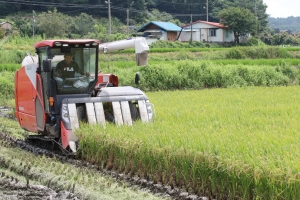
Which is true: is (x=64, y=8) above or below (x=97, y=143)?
above

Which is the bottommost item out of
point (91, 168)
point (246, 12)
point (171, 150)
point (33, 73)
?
point (91, 168)

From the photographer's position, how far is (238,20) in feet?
189

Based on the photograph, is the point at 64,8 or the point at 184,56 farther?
the point at 64,8

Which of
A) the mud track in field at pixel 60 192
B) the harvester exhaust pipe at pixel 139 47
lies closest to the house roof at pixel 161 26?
the harvester exhaust pipe at pixel 139 47

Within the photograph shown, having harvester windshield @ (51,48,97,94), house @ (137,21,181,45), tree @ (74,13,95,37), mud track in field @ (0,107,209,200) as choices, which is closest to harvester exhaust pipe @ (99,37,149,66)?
harvester windshield @ (51,48,97,94)

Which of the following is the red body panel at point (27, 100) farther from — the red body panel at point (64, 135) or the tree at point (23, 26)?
the tree at point (23, 26)

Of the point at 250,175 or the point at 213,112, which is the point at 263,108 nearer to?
the point at 213,112

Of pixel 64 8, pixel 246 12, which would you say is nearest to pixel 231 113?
pixel 246 12

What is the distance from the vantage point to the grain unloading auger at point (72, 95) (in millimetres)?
8828

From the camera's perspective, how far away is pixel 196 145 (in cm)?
655

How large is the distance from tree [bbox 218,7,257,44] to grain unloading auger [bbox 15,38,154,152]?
49.4 m

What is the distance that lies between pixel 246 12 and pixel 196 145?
177 ft

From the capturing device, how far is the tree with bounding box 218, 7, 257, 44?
5741 centimetres

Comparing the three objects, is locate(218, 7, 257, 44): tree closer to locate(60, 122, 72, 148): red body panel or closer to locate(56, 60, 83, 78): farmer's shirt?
locate(56, 60, 83, 78): farmer's shirt
